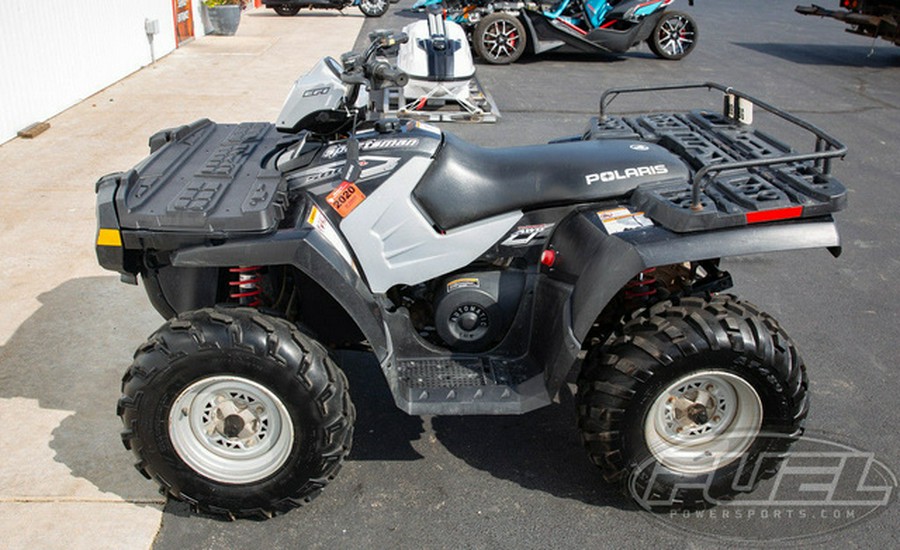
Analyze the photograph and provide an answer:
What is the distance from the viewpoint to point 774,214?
3.10m

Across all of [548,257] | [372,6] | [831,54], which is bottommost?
[372,6]

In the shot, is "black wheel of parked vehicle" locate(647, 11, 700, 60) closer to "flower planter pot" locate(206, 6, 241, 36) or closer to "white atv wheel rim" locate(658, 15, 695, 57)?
"white atv wheel rim" locate(658, 15, 695, 57)

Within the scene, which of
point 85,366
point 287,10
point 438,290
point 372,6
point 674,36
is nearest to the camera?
point 438,290

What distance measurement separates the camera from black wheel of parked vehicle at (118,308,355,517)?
3100 millimetres

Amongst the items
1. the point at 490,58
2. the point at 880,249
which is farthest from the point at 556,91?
the point at 880,249

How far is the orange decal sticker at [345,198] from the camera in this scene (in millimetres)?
3385

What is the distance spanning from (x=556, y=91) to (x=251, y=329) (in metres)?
9.03

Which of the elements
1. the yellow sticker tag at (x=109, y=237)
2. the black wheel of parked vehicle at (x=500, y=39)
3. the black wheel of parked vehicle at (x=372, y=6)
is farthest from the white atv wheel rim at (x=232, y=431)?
the black wheel of parked vehicle at (x=372, y=6)

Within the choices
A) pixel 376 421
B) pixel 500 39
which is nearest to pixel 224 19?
pixel 500 39

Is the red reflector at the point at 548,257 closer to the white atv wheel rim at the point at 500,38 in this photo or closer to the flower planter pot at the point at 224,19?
the white atv wheel rim at the point at 500,38

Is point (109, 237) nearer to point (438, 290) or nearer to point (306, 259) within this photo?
point (306, 259)

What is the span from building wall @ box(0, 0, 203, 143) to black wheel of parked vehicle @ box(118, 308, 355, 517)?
238 inches

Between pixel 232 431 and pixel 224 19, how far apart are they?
13231mm

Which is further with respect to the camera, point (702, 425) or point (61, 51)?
point (61, 51)
